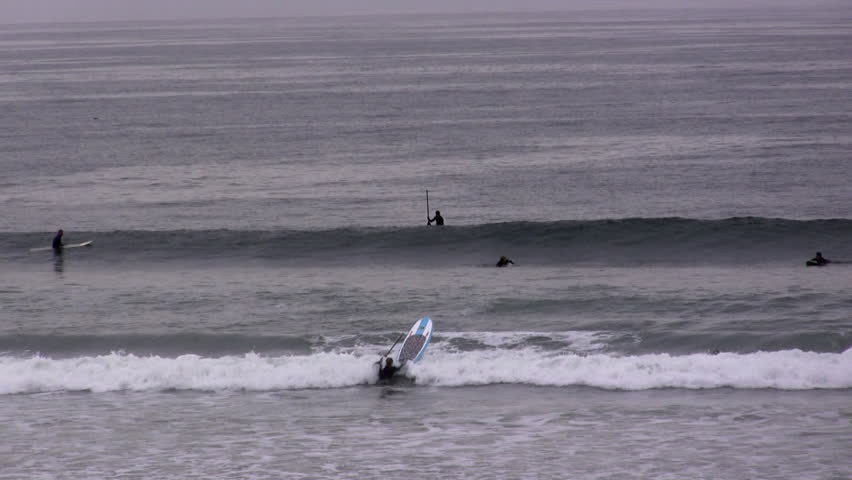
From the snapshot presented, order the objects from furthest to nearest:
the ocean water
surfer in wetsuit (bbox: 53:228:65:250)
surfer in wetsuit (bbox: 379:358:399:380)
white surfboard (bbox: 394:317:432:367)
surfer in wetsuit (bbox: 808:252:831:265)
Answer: surfer in wetsuit (bbox: 53:228:65:250) < surfer in wetsuit (bbox: 808:252:831:265) < white surfboard (bbox: 394:317:432:367) < surfer in wetsuit (bbox: 379:358:399:380) < the ocean water

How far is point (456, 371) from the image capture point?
25703 millimetres

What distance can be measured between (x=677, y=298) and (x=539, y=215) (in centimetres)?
1702

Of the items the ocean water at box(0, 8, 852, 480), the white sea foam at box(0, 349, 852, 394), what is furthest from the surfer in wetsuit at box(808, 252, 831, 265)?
the white sea foam at box(0, 349, 852, 394)

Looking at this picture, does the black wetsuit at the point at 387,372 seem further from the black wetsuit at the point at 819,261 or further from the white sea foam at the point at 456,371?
the black wetsuit at the point at 819,261

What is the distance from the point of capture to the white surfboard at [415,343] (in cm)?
2609

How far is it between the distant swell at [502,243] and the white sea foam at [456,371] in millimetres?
13953

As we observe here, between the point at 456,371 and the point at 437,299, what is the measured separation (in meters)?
8.02

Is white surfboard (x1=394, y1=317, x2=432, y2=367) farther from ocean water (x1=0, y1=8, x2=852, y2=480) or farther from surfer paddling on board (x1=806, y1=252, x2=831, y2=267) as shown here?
surfer paddling on board (x1=806, y1=252, x2=831, y2=267)

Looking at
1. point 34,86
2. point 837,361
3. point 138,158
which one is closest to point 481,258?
point 837,361

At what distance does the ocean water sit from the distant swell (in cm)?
13


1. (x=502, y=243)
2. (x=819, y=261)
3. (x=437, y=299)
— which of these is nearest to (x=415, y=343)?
(x=437, y=299)

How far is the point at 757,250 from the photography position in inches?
Result: 1570

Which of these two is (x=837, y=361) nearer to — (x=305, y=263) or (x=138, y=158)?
(x=305, y=263)

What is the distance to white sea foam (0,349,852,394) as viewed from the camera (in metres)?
24.5
